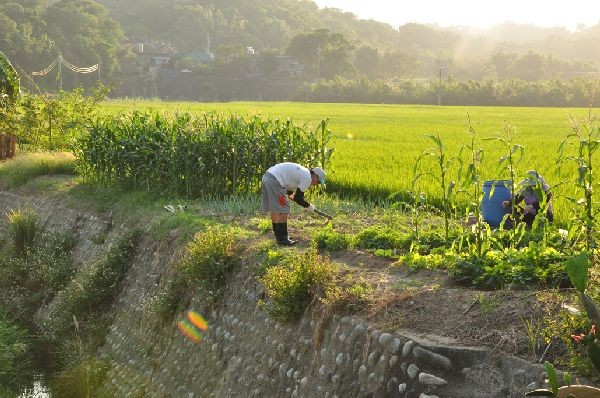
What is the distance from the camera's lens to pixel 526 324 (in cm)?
602

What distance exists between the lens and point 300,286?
26.2ft

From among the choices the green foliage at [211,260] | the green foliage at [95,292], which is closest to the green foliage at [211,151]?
the green foliage at [95,292]

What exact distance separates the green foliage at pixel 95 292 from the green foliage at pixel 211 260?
260 cm

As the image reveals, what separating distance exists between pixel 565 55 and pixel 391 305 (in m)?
143

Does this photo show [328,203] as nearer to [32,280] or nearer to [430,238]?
[430,238]

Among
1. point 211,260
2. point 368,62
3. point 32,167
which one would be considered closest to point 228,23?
point 368,62

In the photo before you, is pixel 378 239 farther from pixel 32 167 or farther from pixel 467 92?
pixel 467 92

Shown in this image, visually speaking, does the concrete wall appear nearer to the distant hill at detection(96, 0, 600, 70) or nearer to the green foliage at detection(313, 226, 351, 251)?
the green foliage at detection(313, 226, 351, 251)

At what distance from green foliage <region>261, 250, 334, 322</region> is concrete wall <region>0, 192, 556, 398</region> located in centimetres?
16

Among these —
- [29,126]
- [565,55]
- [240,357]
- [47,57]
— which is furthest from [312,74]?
[240,357]

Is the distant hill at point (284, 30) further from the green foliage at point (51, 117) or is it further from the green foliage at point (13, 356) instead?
the green foliage at point (13, 356)

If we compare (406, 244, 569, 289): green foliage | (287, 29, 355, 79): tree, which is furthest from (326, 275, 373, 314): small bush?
(287, 29, 355, 79): tree

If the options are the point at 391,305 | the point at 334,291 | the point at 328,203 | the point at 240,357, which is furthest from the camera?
the point at 328,203

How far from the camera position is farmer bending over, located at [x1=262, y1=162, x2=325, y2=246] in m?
9.87
